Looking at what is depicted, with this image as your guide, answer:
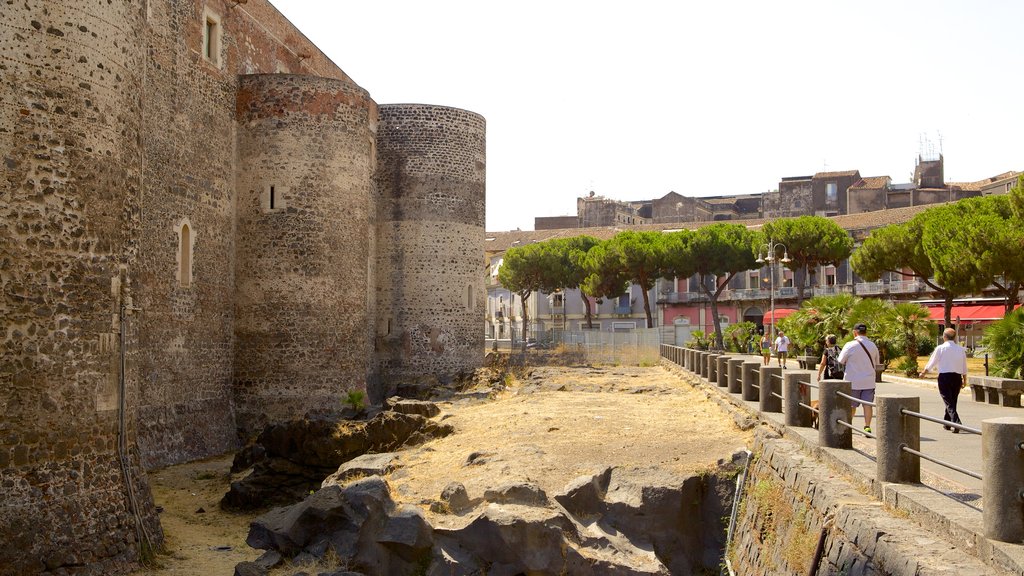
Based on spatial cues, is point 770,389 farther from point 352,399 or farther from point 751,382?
point 352,399

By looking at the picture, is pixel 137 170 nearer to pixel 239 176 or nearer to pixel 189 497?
pixel 189 497

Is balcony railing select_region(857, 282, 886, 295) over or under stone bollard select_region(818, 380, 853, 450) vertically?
over

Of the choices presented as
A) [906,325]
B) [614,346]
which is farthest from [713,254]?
[906,325]

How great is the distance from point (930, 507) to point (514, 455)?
6.89 metres

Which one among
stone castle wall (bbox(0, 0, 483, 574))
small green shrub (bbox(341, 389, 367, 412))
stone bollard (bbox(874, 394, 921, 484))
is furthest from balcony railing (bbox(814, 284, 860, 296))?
stone bollard (bbox(874, 394, 921, 484))

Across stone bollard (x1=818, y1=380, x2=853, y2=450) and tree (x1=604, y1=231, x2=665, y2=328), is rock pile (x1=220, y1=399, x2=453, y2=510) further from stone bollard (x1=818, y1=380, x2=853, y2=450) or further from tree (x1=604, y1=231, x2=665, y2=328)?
tree (x1=604, y1=231, x2=665, y2=328)

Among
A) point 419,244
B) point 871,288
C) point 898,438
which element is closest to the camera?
point 898,438

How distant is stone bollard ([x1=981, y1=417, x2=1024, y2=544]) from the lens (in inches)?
214

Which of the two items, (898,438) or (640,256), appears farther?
(640,256)

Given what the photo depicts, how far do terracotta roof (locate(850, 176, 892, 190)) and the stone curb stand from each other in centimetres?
6218

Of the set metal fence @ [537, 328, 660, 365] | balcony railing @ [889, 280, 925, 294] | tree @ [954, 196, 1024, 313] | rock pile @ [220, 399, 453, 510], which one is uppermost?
tree @ [954, 196, 1024, 313]

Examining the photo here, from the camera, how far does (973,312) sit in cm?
3906

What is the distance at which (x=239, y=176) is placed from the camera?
2147cm

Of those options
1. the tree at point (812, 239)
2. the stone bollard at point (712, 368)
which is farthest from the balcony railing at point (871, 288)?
the stone bollard at point (712, 368)
